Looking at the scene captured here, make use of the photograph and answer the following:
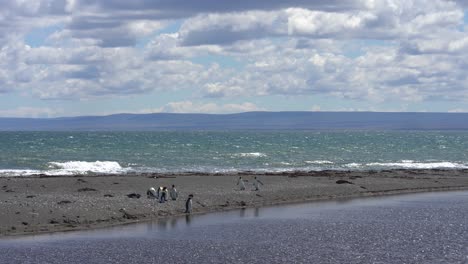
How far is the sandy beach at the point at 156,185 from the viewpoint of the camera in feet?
122

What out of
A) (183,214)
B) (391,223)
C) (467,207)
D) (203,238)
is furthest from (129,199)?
(467,207)

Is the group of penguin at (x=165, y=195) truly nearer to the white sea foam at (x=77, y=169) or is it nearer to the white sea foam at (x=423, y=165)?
the white sea foam at (x=77, y=169)

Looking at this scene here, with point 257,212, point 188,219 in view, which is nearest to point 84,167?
point 257,212

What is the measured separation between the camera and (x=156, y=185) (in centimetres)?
5334

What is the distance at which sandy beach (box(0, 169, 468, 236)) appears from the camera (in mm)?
37188

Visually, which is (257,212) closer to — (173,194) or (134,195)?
(173,194)

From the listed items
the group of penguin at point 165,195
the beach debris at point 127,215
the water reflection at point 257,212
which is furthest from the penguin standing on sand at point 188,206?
the beach debris at point 127,215

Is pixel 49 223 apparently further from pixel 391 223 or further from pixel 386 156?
pixel 386 156

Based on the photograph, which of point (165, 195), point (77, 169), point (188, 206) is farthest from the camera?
point (77, 169)

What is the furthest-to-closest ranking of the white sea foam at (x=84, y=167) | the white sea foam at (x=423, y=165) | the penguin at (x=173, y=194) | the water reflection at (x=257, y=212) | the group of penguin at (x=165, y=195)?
the white sea foam at (x=423, y=165), the white sea foam at (x=84, y=167), the penguin at (x=173, y=194), the group of penguin at (x=165, y=195), the water reflection at (x=257, y=212)

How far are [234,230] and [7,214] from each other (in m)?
10.6

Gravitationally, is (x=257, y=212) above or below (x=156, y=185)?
below

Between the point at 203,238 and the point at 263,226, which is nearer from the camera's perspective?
the point at 203,238

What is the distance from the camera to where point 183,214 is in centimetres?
4209
